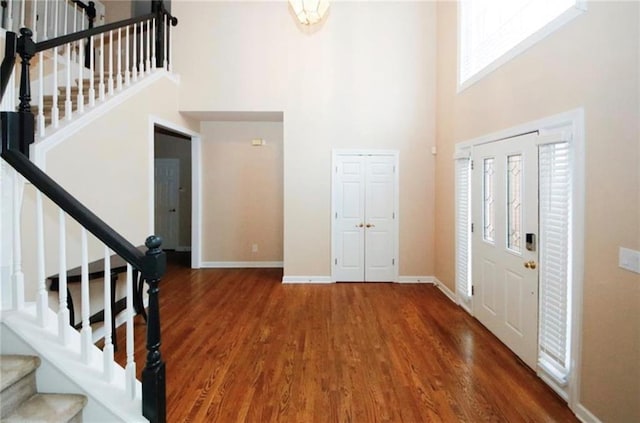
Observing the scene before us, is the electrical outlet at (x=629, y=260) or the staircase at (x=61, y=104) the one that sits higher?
the staircase at (x=61, y=104)

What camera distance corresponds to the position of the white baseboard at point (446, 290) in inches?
178

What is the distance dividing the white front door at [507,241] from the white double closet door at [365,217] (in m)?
1.60

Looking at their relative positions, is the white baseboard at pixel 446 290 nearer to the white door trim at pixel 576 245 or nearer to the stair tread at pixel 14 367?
the white door trim at pixel 576 245

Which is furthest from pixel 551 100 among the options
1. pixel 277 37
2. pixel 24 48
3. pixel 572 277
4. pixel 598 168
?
pixel 277 37

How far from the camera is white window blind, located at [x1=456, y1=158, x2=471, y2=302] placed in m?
4.15

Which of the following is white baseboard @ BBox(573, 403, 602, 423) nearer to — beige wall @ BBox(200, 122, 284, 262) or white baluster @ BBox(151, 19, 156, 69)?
beige wall @ BBox(200, 122, 284, 262)

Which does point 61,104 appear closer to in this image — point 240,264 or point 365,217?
point 240,264

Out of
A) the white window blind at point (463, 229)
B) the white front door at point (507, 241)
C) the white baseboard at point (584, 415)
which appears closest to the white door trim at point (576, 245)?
the white baseboard at point (584, 415)

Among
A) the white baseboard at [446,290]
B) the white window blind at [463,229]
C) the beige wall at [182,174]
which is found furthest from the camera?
the beige wall at [182,174]

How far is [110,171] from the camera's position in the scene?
362 cm

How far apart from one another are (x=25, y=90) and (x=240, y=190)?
4122mm

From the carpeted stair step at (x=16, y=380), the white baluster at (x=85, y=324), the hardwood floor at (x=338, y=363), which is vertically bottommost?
the hardwood floor at (x=338, y=363)

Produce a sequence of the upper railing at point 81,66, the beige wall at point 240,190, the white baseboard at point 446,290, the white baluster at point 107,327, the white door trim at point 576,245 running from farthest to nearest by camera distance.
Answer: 1. the beige wall at point 240,190
2. the white baseboard at point 446,290
3. the upper railing at point 81,66
4. the white door trim at point 576,245
5. the white baluster at point 107,327

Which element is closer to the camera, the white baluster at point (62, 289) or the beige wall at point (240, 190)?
the white baluster at point (62, 289)
